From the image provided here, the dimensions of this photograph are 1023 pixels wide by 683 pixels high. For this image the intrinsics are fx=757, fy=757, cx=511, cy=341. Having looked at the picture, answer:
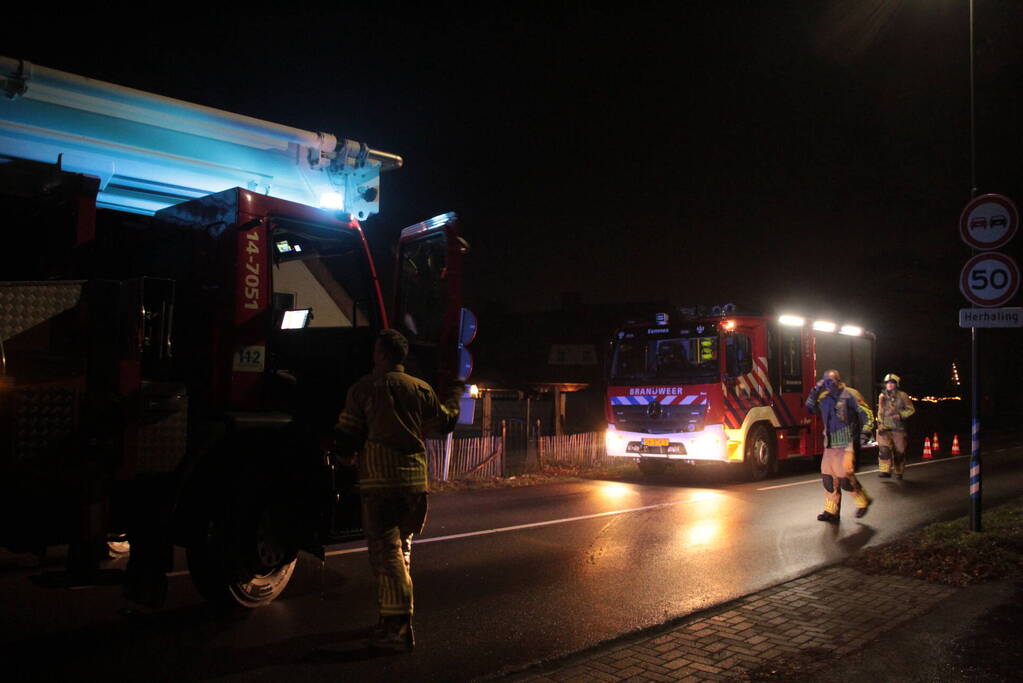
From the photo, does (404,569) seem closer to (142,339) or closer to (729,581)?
(142,339)

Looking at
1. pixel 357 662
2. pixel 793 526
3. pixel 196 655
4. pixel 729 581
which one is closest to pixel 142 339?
pixel 196 655

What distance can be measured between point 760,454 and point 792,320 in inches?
110

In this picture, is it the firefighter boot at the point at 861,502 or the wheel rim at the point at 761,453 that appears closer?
the firefighter boot at the point at 861,502

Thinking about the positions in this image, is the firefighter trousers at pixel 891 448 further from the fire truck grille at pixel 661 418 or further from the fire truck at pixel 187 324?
the fire truck at pixel 187 324

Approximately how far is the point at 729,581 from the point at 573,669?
2523 mm

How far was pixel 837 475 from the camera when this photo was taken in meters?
9.34

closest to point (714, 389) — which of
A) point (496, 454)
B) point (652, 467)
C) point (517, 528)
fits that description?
point (652, 467)

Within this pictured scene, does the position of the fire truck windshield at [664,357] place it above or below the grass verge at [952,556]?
above

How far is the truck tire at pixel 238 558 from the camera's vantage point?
4.88m

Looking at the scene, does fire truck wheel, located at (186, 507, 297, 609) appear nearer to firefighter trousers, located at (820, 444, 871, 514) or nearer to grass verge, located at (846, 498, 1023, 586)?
grass verge, located at (846, 498, 1023, 586)

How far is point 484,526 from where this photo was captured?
8703mm

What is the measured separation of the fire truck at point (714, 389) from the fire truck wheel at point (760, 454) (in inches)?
0.7

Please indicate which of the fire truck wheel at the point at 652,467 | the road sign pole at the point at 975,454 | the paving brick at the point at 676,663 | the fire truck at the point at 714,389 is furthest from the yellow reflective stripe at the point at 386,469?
the fire truck wheel at the point at 652,467

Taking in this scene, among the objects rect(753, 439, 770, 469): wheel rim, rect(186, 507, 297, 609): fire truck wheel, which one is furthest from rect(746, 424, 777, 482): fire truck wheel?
rect(186, 507, 297, 609): fire truck wheel
